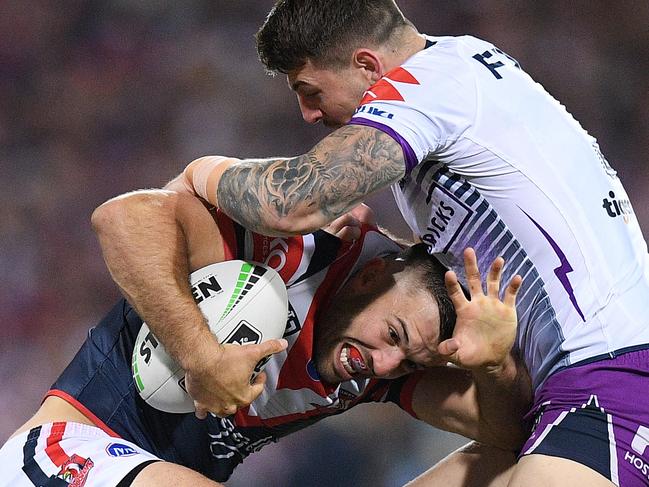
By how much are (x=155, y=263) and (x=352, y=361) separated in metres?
0.75

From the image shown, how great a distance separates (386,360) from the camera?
3.06m

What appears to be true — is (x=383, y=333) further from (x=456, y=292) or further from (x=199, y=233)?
(x=199, y=233)

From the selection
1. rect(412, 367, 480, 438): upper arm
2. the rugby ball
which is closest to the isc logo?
the rugby ball

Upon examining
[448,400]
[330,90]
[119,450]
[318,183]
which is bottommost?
[448,400]

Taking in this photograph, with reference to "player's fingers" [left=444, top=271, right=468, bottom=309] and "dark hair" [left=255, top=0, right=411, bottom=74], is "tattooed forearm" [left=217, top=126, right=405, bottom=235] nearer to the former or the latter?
"player's fingers" [left=444, top=271, right=468, bottom=309]

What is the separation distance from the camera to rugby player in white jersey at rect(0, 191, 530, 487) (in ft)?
9.25

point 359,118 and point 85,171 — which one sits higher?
point 359,118

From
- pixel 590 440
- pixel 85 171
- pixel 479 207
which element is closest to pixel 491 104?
pixel 479 207

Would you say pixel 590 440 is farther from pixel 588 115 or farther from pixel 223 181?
pixel 588 115

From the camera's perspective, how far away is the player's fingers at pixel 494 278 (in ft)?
8.95

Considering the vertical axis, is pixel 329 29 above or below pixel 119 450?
above

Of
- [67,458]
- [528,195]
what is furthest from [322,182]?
[67,458]

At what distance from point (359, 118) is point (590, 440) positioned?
1.14 metres

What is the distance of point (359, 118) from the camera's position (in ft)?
9.08
